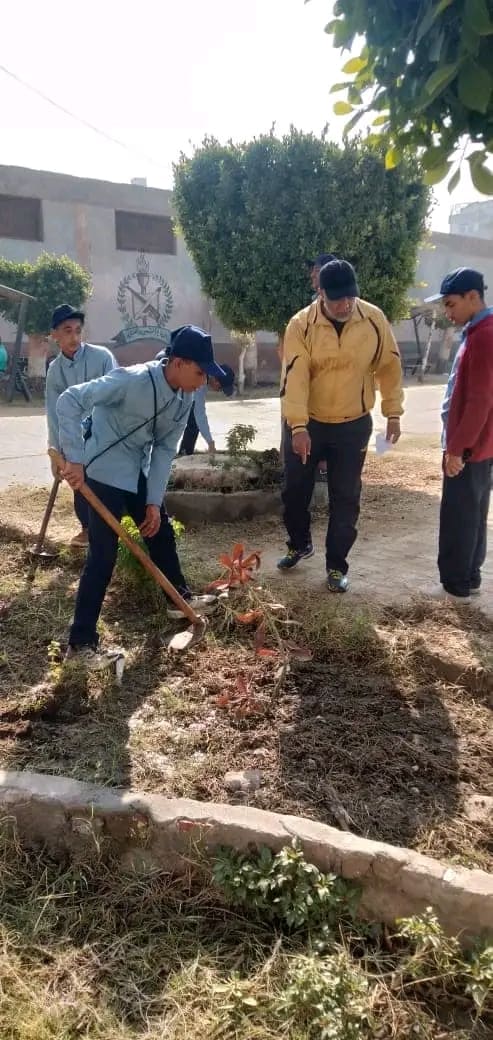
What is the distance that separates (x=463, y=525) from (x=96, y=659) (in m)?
2.05

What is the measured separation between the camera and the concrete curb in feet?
5.97

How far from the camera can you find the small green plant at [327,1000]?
1.56 m

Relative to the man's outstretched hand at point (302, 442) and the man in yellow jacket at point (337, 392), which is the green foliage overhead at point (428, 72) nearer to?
the man in yellow jacket at point (337, 392)

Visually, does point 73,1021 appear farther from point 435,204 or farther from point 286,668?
point 435,204

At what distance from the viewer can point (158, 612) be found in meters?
3.73

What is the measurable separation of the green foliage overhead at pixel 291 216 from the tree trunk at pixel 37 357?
41.4 feet

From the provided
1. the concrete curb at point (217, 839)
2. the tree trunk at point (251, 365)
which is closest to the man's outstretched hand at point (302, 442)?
the concrete curb at point (217, 839)

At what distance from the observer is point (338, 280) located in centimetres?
342

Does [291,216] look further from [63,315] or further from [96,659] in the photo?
[96,659]

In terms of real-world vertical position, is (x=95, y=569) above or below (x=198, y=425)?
below

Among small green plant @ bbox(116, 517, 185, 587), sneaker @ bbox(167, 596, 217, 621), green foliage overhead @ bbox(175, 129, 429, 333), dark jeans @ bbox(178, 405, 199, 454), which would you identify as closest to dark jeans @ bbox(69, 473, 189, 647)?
sneaker @ bbox(167, 596, 217, 621)

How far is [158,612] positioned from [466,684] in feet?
5.22

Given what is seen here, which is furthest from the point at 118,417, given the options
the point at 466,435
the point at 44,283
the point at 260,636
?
the point at 44,283

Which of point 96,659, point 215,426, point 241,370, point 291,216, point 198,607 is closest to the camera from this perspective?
point 96,659
